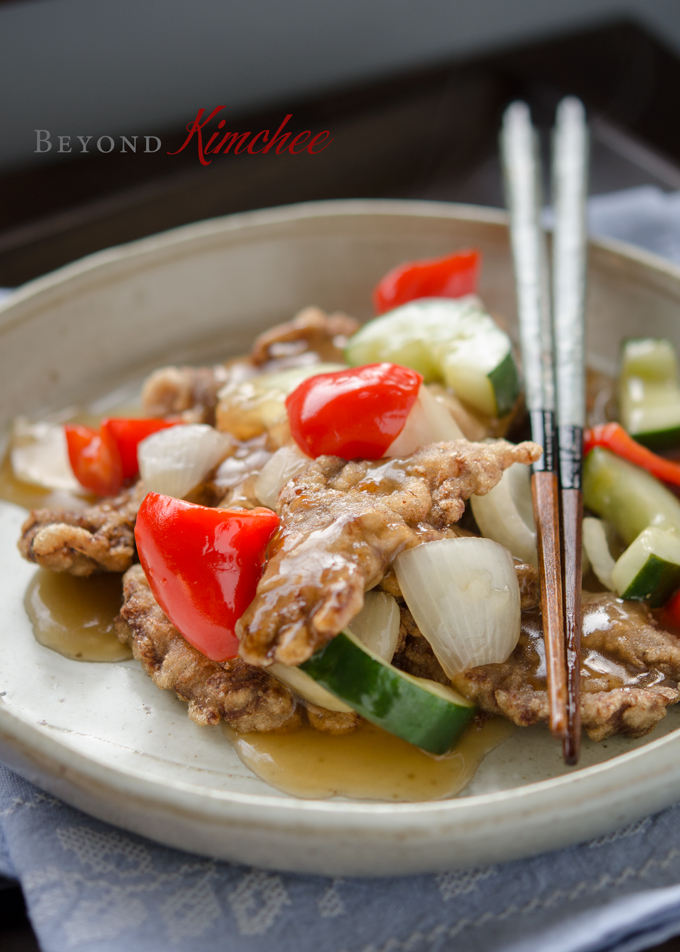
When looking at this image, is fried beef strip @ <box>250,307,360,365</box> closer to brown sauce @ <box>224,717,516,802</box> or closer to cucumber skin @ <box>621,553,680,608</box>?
cucumber skin @ <box>621,553,680,608</box>

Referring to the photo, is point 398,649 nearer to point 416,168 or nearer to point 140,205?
point 140,205

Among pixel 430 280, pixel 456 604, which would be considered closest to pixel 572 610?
pixel 456 604

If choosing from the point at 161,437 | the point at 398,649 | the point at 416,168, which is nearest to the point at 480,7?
the point at 416,168

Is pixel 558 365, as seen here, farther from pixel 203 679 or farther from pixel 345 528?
pixel 203 679

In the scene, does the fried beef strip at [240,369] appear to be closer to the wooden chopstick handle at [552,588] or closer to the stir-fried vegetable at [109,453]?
the stir-fried vegetable at [109,453]

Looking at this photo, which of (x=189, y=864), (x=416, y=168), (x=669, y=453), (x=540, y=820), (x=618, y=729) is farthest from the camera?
(x=416, y=168)

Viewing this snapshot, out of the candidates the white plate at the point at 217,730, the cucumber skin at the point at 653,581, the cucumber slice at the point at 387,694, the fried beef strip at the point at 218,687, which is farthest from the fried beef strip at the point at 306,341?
the cucumber slice at the point at 387,694
